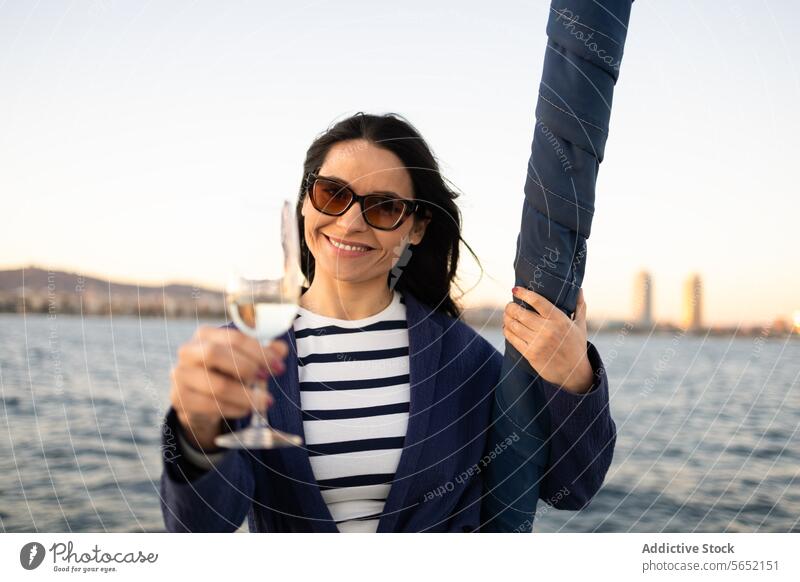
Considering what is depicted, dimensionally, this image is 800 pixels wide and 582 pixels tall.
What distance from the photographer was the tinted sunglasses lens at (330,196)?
5.62 feet

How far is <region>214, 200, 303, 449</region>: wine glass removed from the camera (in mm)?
1103

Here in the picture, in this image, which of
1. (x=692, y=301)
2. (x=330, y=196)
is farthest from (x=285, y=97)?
(x=692, y=301)

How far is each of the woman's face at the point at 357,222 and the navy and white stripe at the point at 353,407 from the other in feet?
0.51

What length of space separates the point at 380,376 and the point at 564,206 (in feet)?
1.95

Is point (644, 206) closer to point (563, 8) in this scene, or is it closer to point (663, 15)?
point (663, 15)

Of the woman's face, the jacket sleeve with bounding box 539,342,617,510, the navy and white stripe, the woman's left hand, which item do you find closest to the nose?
the woman's face

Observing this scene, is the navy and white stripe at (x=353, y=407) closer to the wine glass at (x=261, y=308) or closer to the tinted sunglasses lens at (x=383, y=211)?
the tinted sunglasses lens at (x=383, y=211)

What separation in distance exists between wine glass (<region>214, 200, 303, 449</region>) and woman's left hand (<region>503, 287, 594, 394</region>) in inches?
26.9

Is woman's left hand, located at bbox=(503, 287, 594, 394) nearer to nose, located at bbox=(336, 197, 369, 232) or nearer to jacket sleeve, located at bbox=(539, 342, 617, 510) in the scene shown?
jacket sleeve, located at bbox=(539, 342, 617, 510)

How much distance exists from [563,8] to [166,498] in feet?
4.31

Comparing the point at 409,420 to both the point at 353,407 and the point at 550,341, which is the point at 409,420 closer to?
the point at 353,407

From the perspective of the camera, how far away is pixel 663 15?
7.92 feet
